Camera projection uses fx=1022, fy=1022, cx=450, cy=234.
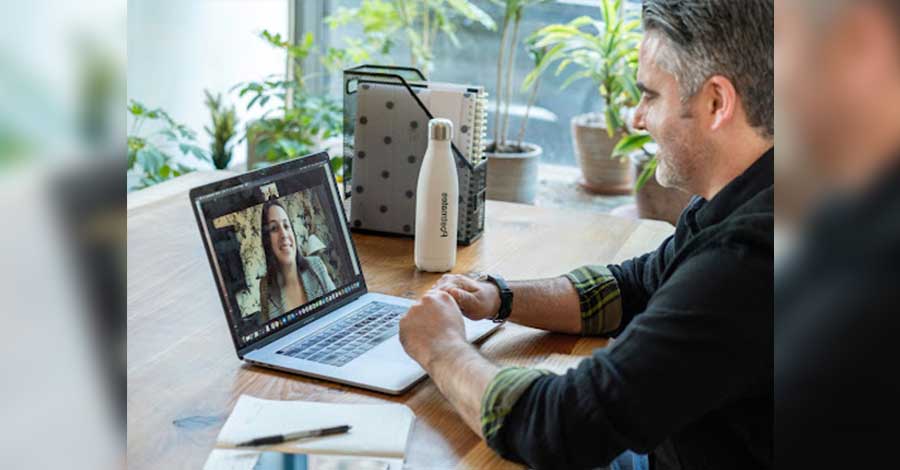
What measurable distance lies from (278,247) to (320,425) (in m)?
0.37

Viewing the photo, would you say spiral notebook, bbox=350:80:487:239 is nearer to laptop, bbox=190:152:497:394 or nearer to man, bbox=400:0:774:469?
laptop, bbox=190:152:497:394

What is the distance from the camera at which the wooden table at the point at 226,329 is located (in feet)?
3.81

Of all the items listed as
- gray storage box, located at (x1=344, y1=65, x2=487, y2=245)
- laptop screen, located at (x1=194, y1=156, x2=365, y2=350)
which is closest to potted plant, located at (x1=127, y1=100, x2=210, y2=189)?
gray storage box, located at (x1=344, y1=65, x2=487, y2=245)

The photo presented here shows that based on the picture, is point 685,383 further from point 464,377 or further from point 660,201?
point 660,201

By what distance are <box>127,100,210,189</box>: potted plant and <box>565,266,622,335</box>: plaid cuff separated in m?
1.91

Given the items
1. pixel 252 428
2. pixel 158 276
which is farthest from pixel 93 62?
pixel 158 276

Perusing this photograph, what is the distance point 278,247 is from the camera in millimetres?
1454

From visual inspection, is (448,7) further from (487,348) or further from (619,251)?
(487,348)

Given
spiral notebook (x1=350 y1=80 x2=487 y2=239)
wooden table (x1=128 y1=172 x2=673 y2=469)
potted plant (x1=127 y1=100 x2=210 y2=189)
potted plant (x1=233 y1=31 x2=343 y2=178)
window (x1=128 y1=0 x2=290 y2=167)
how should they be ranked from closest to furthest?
wooden table (x1=128 y1=172 x2=673 y2=469), spiral notebook (x1=350 y1=80 x2=487 y2=239), potted plant (x1=127 y1=100 x2=210 y2=189), window (x1=128 y1=0 x2=290 y2=167), potted plant (x1=233 y1=31 x2=343 y2=178)

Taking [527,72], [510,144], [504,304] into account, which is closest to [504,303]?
[504,304]

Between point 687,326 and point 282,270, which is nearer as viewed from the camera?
point 687,326

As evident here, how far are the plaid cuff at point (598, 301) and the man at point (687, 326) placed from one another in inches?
8.1

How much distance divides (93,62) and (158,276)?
1.36 meters

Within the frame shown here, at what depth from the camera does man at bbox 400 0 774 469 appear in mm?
1061
